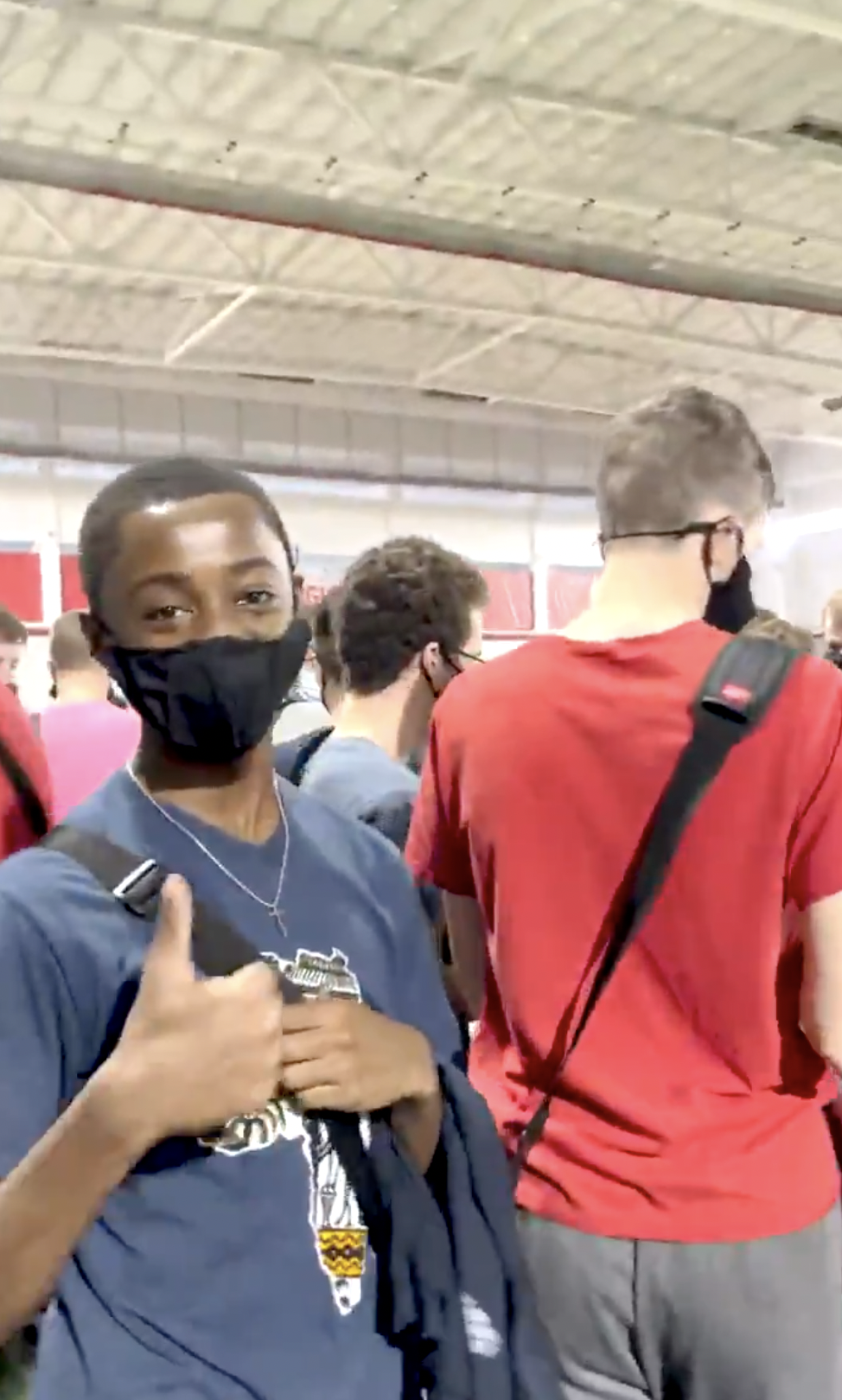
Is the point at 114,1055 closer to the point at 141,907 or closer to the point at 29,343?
the point at 141,907

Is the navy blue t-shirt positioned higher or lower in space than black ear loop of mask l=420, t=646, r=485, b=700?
lower

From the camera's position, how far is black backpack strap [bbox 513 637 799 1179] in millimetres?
1329

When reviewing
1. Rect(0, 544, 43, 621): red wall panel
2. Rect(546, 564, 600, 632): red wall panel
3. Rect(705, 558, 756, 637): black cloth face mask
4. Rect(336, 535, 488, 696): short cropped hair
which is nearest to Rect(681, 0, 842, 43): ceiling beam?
Rect(336, 535, 488, 696): short cropped hair

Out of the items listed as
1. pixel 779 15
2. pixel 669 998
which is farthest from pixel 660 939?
pixel 779 15

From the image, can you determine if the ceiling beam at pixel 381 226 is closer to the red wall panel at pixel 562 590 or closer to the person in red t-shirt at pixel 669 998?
the person in red t-shirt at pixel 669 998

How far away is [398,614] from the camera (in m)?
2.31

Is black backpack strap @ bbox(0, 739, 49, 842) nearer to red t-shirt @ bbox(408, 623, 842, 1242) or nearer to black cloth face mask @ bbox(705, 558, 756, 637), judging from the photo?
red t-shirt @ bbox(408, 623, 842, 1242)

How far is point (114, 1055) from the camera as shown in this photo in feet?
2.95

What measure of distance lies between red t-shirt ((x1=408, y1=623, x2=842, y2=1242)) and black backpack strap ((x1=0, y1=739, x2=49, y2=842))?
0.63 metres

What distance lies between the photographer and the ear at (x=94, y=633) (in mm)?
1079

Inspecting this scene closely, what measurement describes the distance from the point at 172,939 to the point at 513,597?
35.4 feet

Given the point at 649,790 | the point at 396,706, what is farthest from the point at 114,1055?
the point at 396,706

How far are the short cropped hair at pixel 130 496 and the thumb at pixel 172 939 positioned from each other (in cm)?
29

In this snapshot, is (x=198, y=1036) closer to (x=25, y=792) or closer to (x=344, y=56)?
(x=25, y=792)
